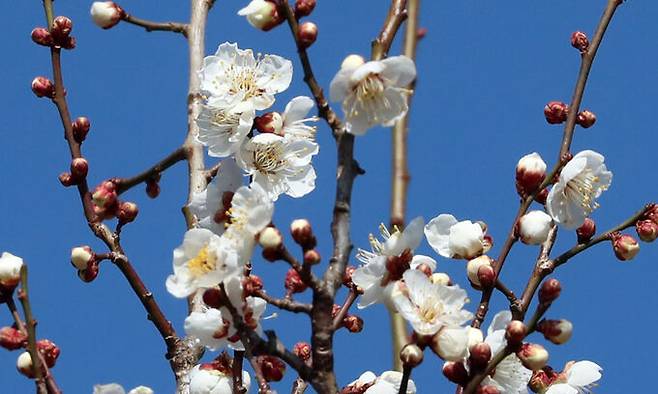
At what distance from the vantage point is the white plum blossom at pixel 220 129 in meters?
2.46

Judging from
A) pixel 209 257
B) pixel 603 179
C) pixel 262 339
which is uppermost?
pixel 603 179

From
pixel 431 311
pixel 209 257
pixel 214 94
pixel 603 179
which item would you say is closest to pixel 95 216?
pixel 214 94

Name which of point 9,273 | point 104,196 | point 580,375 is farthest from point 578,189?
point 9,273

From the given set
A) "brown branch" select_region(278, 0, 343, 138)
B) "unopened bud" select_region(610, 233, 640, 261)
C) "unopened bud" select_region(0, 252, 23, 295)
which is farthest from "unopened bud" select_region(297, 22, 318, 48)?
"unopened bud" select_region(610, 233, 640, 261)

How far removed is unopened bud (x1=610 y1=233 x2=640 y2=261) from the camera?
2496mm

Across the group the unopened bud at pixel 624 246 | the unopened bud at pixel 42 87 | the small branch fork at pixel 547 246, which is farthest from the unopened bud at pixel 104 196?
the unopened bud at pixel 624 246

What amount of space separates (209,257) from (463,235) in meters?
0.66

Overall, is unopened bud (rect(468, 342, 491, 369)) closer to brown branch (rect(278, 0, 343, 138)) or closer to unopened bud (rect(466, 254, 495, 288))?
unopened bud (rect(466, 254, 495, 288))

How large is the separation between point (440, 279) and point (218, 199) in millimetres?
474

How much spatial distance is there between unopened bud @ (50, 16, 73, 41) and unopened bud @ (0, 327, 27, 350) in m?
0.98

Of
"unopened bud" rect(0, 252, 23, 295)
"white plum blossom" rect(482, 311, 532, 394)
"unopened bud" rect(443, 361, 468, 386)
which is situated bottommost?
"unopened bud" rect(443, 361, 468, 386)

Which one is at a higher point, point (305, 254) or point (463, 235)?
point (463, 235)

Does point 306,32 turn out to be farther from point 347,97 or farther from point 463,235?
point 463,235

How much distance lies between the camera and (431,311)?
2.07 metres
